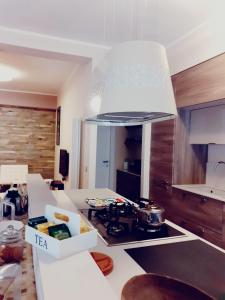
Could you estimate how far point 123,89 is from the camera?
1.21 meters

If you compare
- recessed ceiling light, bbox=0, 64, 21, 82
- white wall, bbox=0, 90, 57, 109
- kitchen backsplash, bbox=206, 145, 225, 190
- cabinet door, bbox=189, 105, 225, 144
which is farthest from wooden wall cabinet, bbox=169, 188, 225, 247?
white wall, bbox=0, 90, 57, 109

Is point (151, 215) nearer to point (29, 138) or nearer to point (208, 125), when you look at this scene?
point (208, 125)

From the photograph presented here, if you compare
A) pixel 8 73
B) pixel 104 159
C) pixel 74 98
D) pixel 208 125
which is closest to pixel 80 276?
pixel 208 125

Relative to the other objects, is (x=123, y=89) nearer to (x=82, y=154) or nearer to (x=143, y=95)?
(x=143, y=95)

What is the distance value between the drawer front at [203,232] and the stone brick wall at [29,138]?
15.6 ft

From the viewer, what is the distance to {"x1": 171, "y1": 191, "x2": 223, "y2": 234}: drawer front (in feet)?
7.77

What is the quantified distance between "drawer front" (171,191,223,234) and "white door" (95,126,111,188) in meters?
2.90

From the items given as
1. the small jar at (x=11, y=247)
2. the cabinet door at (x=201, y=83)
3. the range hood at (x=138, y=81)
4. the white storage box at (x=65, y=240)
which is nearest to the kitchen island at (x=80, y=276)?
the white storage box at (x=65, y=240)

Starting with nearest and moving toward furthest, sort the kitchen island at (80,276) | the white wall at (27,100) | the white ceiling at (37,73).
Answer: the kitchen island at (80,276) < the white ceiling at (37,73) < the white wall at (27,100)

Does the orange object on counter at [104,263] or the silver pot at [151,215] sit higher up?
the silver pot at [151,215]

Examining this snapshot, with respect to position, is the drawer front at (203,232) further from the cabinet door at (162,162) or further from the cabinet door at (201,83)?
the cabinet door at (201,83)

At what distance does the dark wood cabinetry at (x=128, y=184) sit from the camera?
14.9 ft

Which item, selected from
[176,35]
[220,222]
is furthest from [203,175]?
[176,35]

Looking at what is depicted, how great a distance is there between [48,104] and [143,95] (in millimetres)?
6098
